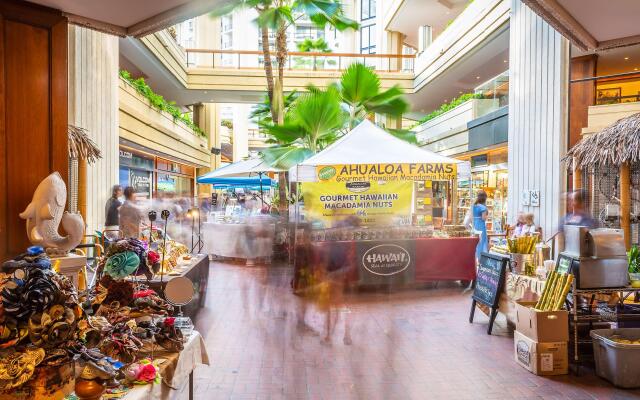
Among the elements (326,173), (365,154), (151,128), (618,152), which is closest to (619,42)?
(618,152)

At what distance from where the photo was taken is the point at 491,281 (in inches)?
237

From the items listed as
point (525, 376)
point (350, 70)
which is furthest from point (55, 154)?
point (350, 70)

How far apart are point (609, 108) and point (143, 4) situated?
360 inches

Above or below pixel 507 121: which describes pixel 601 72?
above

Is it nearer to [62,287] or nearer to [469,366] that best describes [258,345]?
[469,366]

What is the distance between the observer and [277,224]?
12.9 metres

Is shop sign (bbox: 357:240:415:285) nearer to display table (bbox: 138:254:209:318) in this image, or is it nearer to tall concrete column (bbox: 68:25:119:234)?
display table (bbox: 138:254:209:318)

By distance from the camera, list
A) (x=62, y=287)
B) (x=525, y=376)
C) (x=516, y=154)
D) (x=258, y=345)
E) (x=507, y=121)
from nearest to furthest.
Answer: (x=62, y=287), (x=525, y=376), (x=258, y=345), (x=516, y=154), (x=507, y=121)

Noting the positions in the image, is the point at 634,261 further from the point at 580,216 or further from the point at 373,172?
the point at 373,172

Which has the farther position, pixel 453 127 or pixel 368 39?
pixel 368 39

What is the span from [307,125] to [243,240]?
3.34 meters

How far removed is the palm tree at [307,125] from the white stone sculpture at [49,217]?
724 centimetres

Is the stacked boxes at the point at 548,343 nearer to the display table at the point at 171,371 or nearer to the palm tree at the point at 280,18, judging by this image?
the display table at the point at 171,371

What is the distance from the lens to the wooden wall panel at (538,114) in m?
9.35
